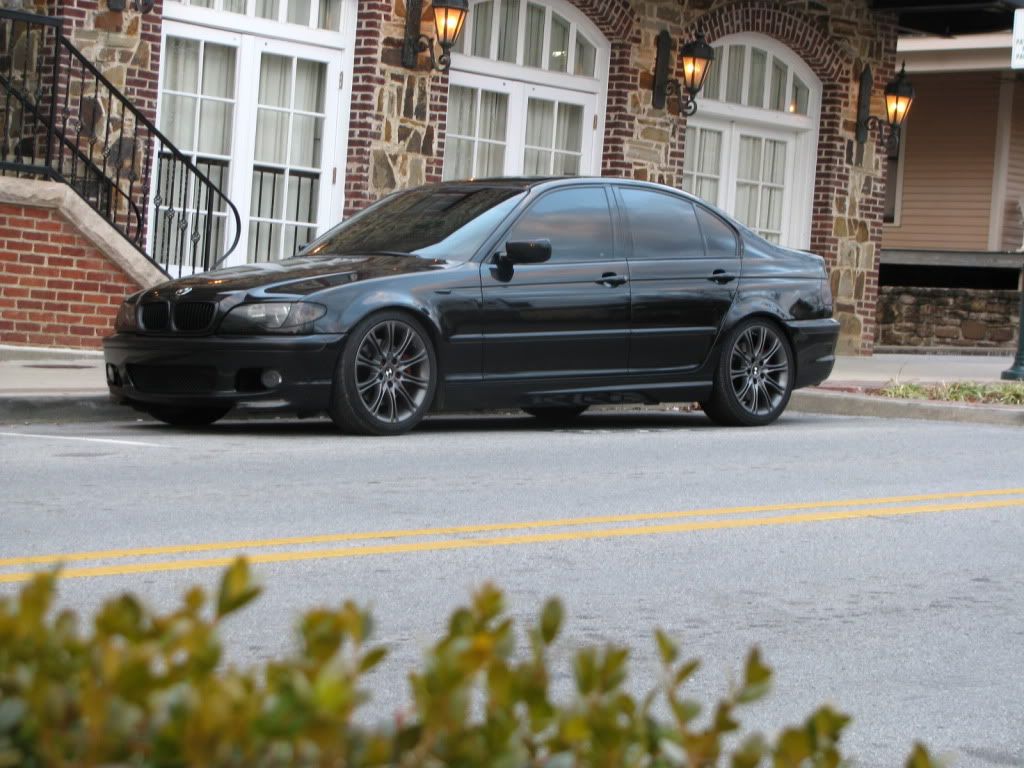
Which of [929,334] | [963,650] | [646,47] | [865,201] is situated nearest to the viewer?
[963,650]

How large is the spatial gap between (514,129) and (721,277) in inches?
270

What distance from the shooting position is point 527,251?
11477 millimetres

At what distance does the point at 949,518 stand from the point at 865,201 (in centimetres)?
1442

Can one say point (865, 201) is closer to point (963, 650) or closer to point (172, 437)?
point (172, 437)

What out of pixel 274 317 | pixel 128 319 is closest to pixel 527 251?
pixel 274 317

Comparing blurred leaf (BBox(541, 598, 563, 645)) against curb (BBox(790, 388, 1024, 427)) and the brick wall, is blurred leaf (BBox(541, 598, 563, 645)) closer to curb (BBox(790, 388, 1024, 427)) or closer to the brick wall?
curb (BBox(790, 388, 1024, 427))

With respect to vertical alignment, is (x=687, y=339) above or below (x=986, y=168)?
below

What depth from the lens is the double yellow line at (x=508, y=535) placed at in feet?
21.7

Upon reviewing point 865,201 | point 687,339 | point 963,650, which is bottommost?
point 963,650

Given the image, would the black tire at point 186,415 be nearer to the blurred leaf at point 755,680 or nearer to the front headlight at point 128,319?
the front headlight at point 128,319

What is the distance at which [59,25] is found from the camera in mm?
14781

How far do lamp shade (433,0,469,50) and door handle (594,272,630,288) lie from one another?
6151mm

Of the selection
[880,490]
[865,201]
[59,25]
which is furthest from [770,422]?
[865,201]

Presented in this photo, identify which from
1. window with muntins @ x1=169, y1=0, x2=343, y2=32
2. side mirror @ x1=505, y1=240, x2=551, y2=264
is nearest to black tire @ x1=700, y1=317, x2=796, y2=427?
side mirror @ x1=505, y1=240, x2=551, y2=264
